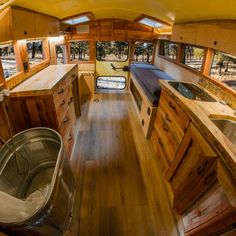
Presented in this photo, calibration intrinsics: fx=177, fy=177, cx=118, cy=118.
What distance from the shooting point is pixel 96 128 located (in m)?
3.28

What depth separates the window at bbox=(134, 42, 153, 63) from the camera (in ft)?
16.2

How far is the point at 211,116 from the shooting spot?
62.8 inches

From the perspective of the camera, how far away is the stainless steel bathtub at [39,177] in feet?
3.89

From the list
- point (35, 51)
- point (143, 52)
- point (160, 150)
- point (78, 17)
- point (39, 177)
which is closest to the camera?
point (39, 177)

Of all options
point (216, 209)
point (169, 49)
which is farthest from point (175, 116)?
point (169, 49)

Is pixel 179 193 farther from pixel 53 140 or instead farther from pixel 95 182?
pixel 53 140

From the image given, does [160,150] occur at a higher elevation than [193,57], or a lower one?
lower

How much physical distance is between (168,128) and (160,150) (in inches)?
16.0

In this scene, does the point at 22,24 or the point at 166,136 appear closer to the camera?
the point at 22,24

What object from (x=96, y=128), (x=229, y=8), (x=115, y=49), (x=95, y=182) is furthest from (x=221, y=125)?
(x=115, y=49)

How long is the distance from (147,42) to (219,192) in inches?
178

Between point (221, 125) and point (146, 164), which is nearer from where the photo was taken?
point (221, 125)

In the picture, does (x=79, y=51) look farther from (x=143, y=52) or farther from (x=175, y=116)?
(x=175, y=116)

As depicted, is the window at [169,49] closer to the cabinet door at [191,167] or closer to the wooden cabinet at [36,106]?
the cabinet door at [191,167]
